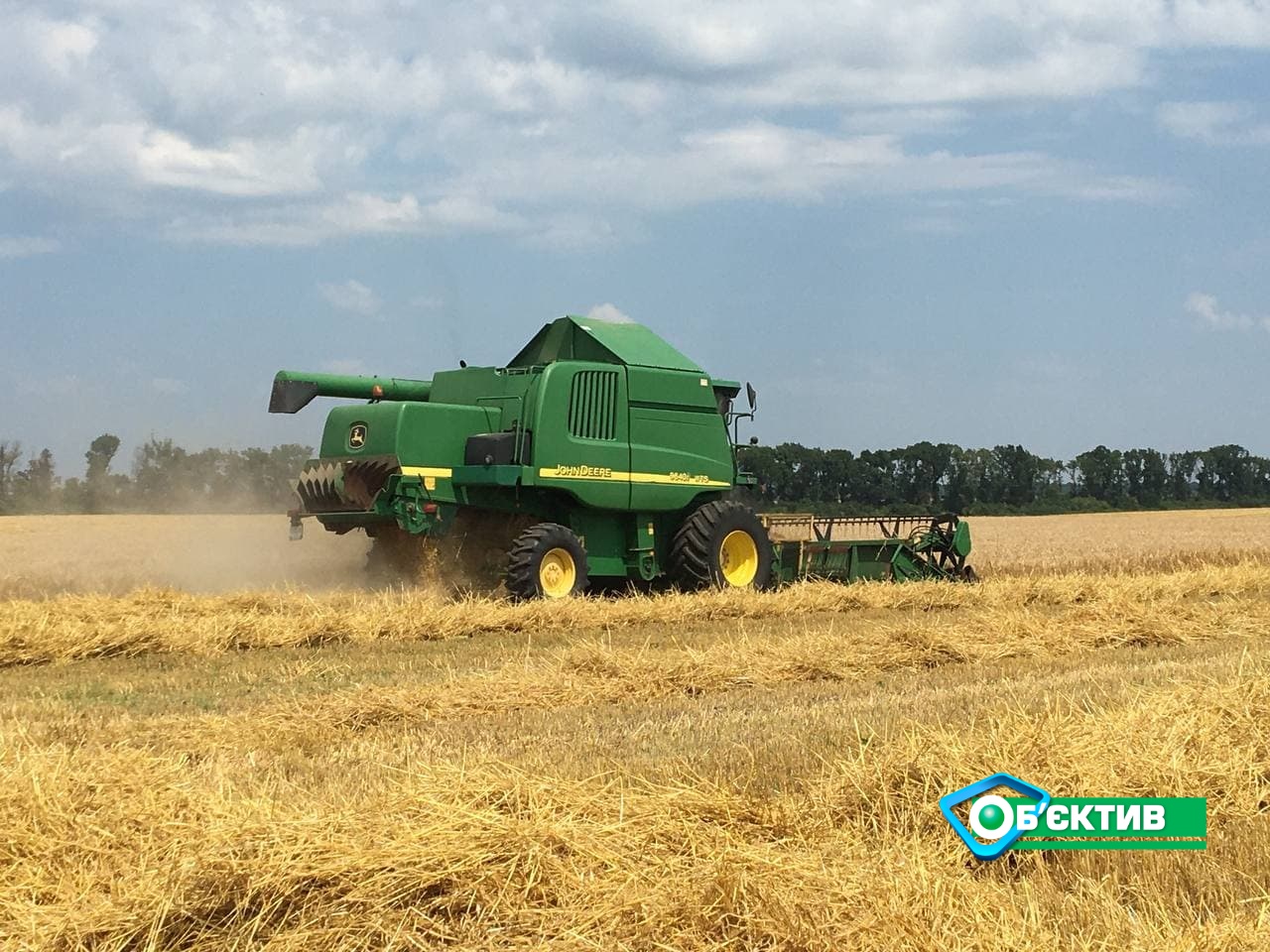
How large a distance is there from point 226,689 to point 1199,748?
18.4 ft

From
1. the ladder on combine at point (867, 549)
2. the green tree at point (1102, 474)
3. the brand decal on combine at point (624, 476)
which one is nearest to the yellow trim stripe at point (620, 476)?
the brand decal on combine at point (624, 476)

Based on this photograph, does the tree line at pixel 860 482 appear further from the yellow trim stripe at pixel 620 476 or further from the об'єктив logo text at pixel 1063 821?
the об'єктив logo text at pixel 1063 821

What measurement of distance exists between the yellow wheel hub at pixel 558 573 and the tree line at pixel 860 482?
9.86ft

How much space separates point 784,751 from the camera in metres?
5.82

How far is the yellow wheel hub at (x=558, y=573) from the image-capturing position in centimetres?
1310

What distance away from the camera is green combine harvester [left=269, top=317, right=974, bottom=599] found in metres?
13.2

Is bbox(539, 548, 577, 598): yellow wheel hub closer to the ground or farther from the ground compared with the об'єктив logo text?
farther from the ground

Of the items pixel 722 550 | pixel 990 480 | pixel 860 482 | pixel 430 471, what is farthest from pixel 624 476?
pixel 990 480

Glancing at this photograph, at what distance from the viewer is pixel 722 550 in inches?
581

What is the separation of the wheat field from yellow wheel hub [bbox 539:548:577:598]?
1.71 metres

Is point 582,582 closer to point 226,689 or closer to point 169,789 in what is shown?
point 226,689

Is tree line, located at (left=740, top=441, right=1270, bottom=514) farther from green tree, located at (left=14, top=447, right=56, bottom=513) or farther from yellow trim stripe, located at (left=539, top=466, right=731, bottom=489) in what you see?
green tree, located at (left=14, top=447, right=56, bottom=513)

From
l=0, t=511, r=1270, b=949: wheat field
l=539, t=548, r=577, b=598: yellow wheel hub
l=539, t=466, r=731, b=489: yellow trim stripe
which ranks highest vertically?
l=539, t=466, r=731, b=489: yellow trim stripe

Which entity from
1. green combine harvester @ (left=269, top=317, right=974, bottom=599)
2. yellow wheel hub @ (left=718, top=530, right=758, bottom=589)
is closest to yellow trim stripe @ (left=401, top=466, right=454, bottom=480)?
green combine harvester @ (left=269, top=317, right=974, bottom=599)
